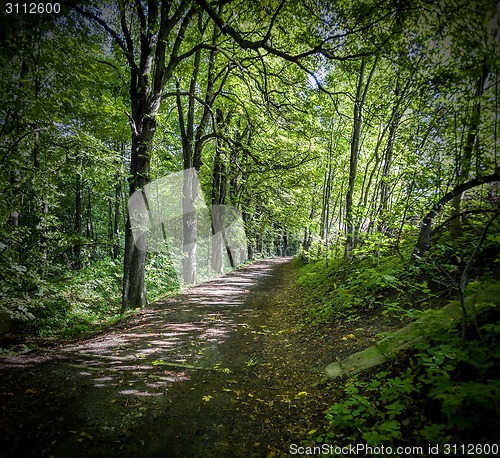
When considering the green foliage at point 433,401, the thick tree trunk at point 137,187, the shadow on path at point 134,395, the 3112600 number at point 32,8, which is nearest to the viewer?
the green foliage at point 433,401

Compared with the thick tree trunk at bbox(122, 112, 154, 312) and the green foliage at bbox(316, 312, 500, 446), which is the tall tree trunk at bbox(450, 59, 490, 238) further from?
the thick tree trunk at bbox(122, 112, 154, 312)

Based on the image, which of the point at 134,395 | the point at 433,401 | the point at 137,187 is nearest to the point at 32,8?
the point at 137,187

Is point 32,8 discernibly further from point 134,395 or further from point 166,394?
point 166,394

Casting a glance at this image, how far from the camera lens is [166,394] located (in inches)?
141

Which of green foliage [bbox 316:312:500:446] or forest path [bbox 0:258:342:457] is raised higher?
green foliage [bbox 316:312:500:446]

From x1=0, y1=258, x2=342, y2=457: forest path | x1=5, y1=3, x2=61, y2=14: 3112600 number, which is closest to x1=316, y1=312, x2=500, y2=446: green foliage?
x1=0, y1=258, x2=342, y2=457: forest path

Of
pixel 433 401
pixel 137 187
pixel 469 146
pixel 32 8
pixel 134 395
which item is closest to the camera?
pixel 433 401

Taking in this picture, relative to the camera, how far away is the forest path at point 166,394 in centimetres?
272

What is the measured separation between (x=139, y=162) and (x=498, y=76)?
7732 millimetres

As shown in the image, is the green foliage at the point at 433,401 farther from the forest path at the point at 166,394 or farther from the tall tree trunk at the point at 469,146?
the tall tree trunk at the point at 469,146

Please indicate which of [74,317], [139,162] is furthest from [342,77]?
[74,317]

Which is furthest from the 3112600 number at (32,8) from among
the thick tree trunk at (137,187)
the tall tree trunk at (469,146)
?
the tall tree trunk at (469,146)

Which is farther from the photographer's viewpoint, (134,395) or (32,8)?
(32,8)

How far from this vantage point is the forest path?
272 centimetres
